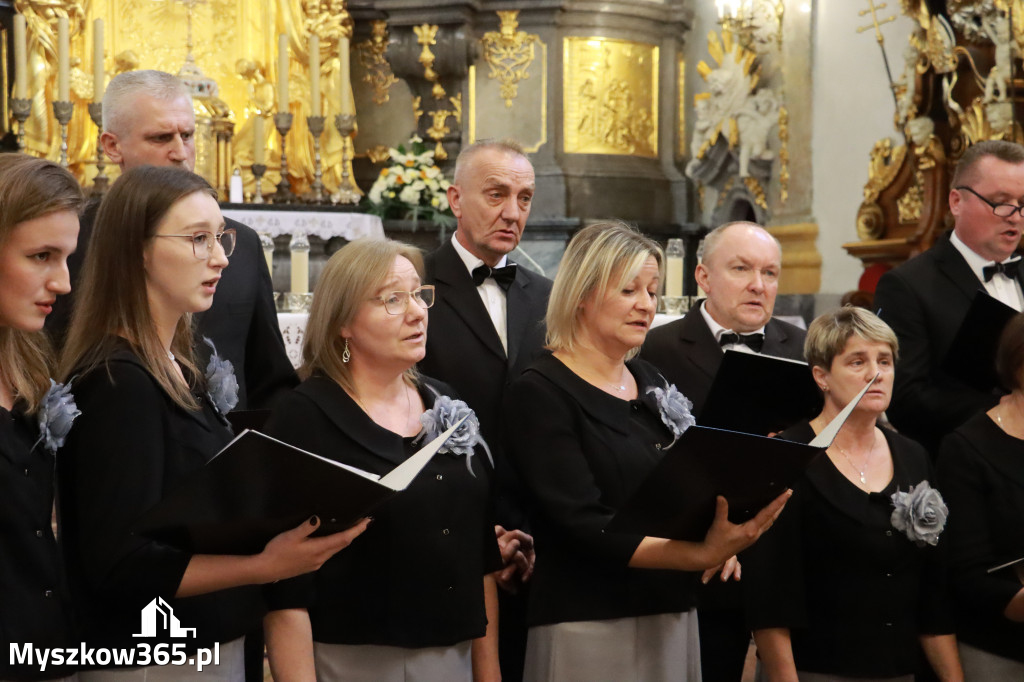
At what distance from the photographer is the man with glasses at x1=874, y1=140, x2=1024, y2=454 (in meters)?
3.71

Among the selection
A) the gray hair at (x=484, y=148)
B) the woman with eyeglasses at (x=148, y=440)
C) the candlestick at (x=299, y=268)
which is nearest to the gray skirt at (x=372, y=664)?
the woman with eyeglasses at (x=148, y=440)

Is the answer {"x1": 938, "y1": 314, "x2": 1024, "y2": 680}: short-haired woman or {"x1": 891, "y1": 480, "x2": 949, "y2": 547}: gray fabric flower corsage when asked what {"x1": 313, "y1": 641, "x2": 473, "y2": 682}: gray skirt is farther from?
{"x1": 938, "y1": 314, "x2": 1024, "y2": 680}: short-haired woman

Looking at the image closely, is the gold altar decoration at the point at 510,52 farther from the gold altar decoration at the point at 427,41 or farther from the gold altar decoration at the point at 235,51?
the gold altar decoration at the point at 235,51

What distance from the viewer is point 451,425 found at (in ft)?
9.03

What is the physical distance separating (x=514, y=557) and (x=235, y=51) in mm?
7267

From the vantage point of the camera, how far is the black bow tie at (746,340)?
142 inches

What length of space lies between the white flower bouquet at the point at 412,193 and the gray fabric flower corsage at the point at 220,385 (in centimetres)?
622

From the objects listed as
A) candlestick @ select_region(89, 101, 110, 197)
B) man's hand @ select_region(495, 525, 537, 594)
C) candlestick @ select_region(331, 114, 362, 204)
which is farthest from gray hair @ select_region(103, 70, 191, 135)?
candlestick @ select_region(331, 114, 362, 204)

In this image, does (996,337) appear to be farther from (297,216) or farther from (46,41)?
(46,41)

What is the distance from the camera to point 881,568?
3096 mm

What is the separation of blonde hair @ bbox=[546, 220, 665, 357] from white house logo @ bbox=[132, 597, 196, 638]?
109 cm

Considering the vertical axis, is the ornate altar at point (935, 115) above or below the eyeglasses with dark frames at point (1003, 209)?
above

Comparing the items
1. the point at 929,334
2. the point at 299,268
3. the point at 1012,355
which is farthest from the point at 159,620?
the point at 299,268

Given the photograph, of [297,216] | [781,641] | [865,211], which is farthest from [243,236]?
[865,211]
